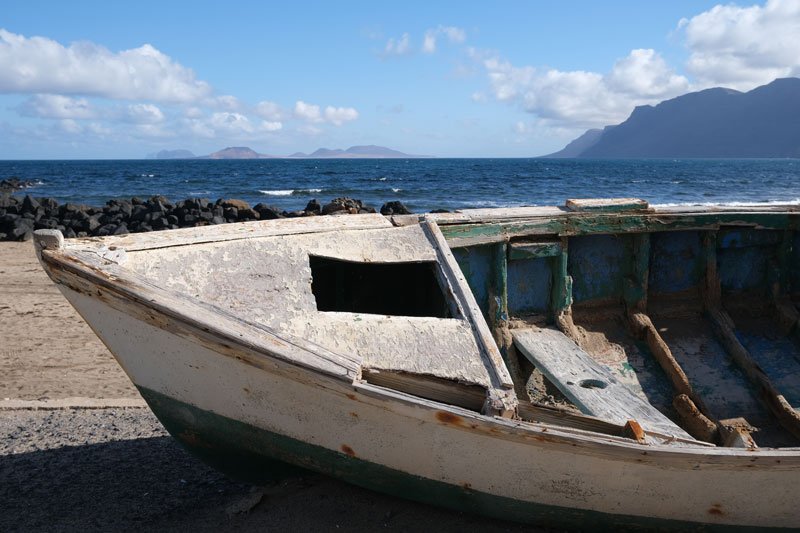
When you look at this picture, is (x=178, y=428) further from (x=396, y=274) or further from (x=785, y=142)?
(x=785, y=142)

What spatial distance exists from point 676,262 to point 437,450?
3304mm

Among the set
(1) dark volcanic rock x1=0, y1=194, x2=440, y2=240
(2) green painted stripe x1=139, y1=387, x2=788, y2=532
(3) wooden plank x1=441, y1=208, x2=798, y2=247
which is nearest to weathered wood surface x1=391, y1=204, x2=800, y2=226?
(3) wooden plank x1=441, y1=208, x2=798, y2=247

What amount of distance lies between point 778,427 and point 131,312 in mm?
4074

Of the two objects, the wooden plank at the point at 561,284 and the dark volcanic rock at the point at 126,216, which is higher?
the wooden plank at the point at 561,284

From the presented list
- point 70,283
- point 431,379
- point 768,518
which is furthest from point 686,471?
point 70,283

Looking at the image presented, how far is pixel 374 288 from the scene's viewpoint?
480 centimetres

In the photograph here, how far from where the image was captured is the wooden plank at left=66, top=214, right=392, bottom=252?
3354 millimetres

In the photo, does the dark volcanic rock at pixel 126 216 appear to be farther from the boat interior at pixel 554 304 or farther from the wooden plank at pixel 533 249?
the wooden plank at pixel 533 249

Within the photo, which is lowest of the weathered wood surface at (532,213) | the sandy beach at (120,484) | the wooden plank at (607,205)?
the sandy beach at (120,484)

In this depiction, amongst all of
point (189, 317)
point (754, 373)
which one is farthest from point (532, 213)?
point (189, 317)

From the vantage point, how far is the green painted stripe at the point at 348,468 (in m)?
3.10

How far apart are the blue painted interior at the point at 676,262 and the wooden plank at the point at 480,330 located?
216 cm

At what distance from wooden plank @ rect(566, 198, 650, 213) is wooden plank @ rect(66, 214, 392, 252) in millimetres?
1544

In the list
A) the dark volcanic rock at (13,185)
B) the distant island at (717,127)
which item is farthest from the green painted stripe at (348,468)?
the distant island at (717,127)
